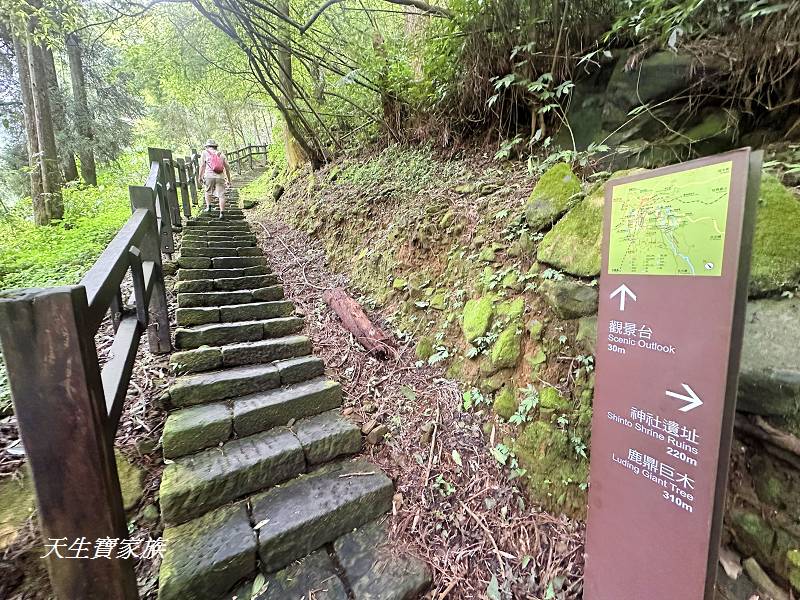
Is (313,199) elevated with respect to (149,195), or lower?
elevated

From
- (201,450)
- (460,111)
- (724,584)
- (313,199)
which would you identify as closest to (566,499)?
(724,584)

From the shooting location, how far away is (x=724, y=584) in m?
1.43

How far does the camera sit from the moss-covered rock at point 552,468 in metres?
1.88

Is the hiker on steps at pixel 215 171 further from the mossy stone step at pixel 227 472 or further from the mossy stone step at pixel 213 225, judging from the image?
the mossy stone step at pixel 227 472

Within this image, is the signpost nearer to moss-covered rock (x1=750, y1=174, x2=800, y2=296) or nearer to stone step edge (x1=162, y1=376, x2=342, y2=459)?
moss-covered rock (x1=750, y1=174, x2=800, y2=296)

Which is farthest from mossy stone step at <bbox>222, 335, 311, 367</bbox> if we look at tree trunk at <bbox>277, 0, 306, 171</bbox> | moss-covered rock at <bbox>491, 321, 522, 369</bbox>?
tree trunk at <bbox>277, 0, 306, 171</bbox>

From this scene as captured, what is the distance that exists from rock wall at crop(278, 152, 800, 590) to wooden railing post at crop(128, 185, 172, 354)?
1991 millimetres

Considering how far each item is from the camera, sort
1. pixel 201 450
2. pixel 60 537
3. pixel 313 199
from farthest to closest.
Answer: pixel 313 199
pixel 201 450
pixel 60 537

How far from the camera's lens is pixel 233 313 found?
3.40 metres

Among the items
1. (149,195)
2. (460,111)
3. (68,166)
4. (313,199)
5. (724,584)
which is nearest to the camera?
(724,584)

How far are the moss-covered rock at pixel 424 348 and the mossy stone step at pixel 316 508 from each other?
1011 mm

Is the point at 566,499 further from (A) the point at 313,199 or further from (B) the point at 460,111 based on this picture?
(A) the point at 313,199

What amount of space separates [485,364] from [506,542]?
1082 mm

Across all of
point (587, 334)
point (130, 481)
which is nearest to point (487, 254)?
point (587, 334)
